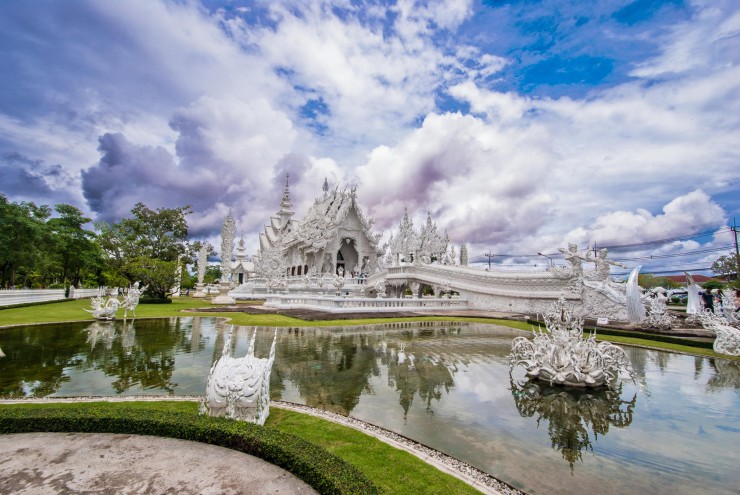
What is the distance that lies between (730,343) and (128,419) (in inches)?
664

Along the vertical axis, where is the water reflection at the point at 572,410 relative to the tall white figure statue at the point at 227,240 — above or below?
below

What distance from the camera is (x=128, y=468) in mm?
4098

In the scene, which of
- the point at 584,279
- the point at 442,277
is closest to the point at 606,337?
the point at 584,279

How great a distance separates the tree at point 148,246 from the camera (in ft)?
106

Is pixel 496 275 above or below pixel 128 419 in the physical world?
above

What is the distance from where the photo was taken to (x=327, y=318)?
19078 mm

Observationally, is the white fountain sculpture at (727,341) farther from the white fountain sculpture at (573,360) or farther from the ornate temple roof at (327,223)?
the ornate temple roof at (327,223)

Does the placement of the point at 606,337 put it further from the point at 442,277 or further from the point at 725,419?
the point at 442,277

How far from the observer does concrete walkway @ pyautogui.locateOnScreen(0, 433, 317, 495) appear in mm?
3713

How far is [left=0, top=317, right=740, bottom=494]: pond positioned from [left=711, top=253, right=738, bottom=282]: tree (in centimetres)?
4127

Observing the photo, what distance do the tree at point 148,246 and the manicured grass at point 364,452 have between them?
95.3ft

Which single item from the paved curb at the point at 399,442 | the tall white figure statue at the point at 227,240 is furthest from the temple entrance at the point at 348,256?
the paved curb at the point at 399,442

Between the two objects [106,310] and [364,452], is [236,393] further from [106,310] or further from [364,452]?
[106,310]

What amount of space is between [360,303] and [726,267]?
1774 inches
